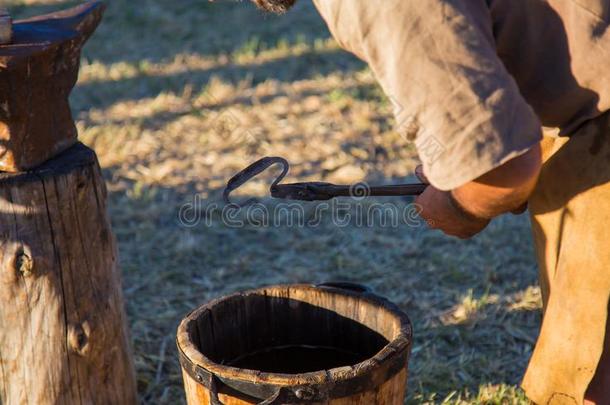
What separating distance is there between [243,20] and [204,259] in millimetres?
4051

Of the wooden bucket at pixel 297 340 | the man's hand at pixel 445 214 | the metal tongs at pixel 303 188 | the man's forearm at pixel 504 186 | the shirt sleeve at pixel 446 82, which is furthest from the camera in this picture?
the metal tongs at pixel 303 188

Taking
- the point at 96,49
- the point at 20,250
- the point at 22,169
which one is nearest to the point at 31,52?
the point at 22,169

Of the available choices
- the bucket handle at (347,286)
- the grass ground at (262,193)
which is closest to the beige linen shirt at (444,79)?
the bucket handle at (347,286)

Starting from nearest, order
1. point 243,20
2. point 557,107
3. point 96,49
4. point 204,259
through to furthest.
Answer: point 557,107
point 204,259
point 96,49
point 243,20

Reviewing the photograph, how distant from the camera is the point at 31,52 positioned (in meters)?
2.55

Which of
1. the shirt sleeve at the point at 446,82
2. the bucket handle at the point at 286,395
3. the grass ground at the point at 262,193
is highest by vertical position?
the shirt sleeve at the point at 446,82

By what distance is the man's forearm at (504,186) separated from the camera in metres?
1.85

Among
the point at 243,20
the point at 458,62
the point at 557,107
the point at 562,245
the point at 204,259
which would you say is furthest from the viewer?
the point at 243,20

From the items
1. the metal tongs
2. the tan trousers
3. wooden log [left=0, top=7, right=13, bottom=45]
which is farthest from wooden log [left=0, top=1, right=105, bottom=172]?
the tan trousers

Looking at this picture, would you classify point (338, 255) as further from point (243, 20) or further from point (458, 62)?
point (243, 20)

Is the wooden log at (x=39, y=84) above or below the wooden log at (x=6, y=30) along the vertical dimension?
below

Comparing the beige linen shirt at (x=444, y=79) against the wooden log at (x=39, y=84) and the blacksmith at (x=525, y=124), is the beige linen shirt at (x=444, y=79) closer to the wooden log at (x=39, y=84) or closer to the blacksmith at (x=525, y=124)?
the blacksmith at (x=525, y=124)

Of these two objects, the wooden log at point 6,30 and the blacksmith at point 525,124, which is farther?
the wooden log at point 6,30

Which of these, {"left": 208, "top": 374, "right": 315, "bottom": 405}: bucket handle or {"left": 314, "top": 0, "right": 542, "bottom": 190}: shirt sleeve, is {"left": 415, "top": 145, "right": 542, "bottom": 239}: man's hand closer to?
{"left": 314, "top": 0, "right": 542, "bottom": 190}: shirt sleeve
